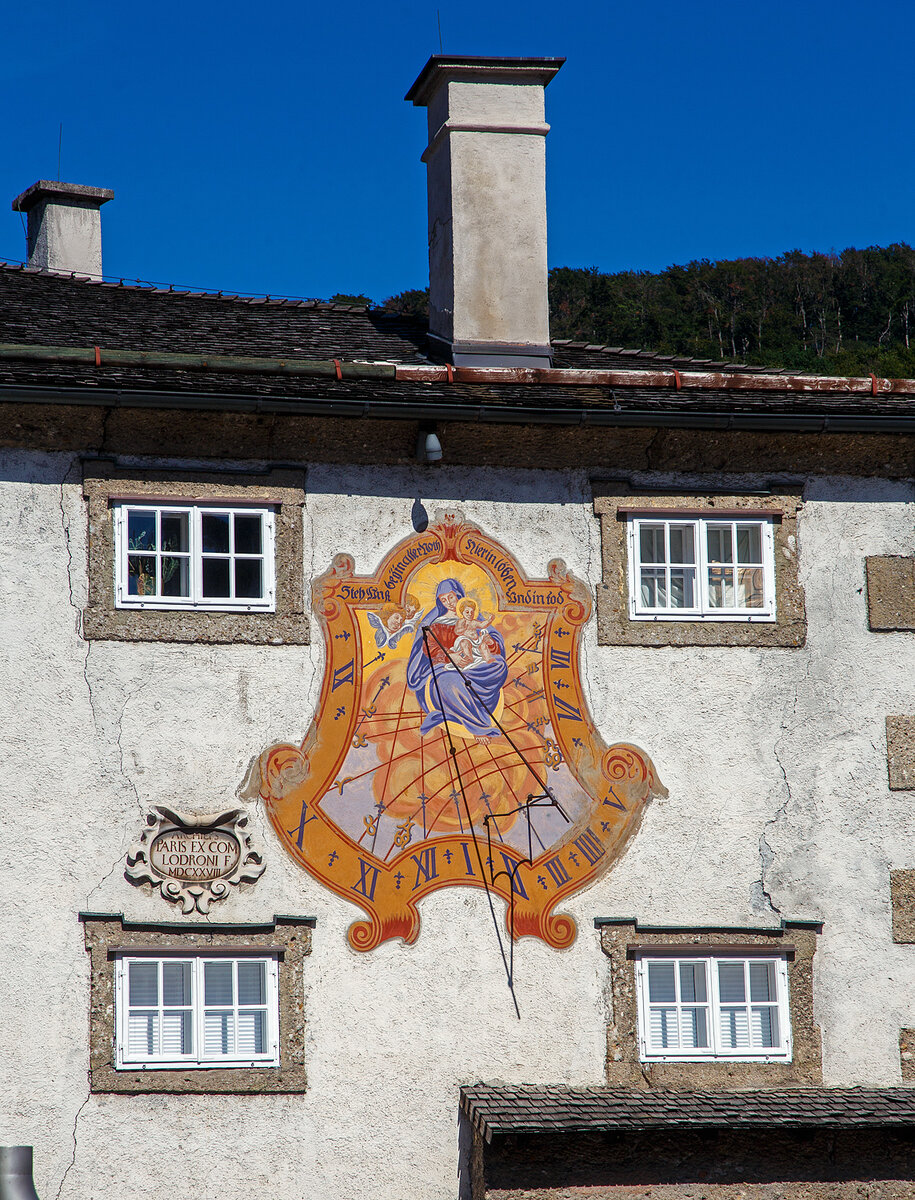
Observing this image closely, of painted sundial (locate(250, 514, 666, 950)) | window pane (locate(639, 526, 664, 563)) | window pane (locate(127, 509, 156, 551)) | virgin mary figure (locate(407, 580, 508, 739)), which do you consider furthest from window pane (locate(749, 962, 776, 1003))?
window pane (locate(127, 509, 156, 551))

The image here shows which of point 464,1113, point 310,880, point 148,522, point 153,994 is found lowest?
point 464,1113

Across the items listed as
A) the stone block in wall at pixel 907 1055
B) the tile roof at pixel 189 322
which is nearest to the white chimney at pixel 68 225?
the tile roof at pixel 189 322

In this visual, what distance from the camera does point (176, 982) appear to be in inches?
418

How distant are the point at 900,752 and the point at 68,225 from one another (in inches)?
399

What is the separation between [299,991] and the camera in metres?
10.6

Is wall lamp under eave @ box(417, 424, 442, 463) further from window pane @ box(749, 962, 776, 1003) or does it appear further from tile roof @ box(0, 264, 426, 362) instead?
window pane @ box(749, 962, 776, 1003)

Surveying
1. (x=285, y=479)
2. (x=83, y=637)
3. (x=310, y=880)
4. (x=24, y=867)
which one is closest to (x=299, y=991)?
(x=310, y=880)

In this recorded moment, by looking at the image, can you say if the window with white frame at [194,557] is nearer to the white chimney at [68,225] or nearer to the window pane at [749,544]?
the window pane at [749,544]

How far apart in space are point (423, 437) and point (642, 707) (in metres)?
2.51

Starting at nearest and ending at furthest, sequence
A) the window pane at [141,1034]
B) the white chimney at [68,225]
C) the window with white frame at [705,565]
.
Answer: the window pane at [141,1034]
the window with white frame at [705,565]
the white chimney at [68,225]

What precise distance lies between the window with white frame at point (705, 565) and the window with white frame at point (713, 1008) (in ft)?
8.30

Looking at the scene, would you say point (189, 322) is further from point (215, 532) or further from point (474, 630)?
point (474, 630)

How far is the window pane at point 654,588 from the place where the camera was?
38.4 ft

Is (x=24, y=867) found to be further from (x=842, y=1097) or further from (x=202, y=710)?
(x=842, y=1097)
